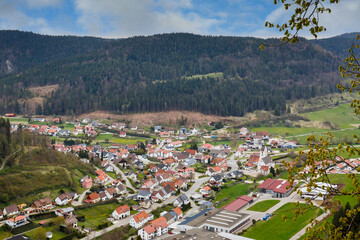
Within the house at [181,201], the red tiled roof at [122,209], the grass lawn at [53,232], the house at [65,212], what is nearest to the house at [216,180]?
the house at [181,201]

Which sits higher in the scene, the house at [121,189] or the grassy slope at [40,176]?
the grassy slope at [40,176]

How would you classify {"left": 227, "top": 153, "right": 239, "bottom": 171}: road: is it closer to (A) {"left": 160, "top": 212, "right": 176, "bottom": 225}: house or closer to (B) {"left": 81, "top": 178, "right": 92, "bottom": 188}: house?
(A) {"left": 160, "top": 212, "right": 176, "bottom": 225}: house

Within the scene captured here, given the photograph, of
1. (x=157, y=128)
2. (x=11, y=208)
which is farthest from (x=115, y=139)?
(x=11, y=208)

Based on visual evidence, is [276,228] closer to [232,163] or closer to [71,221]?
[71,221]

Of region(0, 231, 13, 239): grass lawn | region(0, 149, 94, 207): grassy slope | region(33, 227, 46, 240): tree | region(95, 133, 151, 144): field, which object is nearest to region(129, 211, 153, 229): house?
region(33, 227, 46, 240): tree

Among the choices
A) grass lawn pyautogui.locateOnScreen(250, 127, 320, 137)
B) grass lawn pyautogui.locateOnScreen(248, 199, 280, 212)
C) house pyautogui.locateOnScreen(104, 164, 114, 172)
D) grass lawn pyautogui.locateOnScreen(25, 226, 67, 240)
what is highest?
grass lawn pyautogui.locateOnScreen(250, 127, 320, 137)

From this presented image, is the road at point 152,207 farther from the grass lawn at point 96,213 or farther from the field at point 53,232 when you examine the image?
the field at point 53,232
